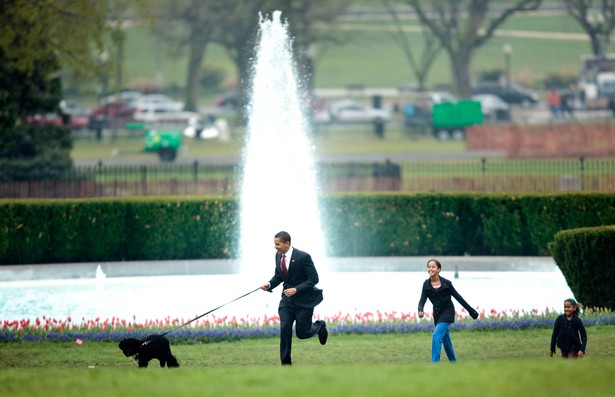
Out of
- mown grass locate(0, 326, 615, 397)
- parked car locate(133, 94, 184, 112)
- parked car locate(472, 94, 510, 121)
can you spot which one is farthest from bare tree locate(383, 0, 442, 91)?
mown grass locate(0, 326, 615, 397)

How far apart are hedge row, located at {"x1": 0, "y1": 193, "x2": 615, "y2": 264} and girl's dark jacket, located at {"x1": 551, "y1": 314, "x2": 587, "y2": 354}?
407 inches

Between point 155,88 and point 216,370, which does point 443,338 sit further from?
point 155,88

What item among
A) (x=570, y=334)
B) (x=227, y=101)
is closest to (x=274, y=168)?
(x=570, y=334)

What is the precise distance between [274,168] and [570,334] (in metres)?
11.5

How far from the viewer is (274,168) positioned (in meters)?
25.1

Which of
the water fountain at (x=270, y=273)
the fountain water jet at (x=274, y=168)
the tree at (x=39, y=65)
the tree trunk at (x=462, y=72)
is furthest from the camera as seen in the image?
the tree trunk at (x=462, y=72)

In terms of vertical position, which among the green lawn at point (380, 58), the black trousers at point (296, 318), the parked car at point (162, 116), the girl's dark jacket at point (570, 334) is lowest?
the girl's dark jacket at point (570, 334)

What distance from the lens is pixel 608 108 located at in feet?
215

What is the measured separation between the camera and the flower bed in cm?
1706

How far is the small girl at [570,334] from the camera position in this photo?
47.0 feet

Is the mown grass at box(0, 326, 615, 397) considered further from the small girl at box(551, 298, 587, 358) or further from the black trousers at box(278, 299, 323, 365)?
the small girl at box(551, 298, 587, 358)

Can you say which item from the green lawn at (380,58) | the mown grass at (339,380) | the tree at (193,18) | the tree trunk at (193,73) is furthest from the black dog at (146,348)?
the green lawn at (380,58)

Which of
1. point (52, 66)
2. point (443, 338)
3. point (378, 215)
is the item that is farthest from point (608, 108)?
point (443, 338)

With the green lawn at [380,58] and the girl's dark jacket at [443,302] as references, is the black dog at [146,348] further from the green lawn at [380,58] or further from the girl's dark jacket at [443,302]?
the green lawn at [380,58]
